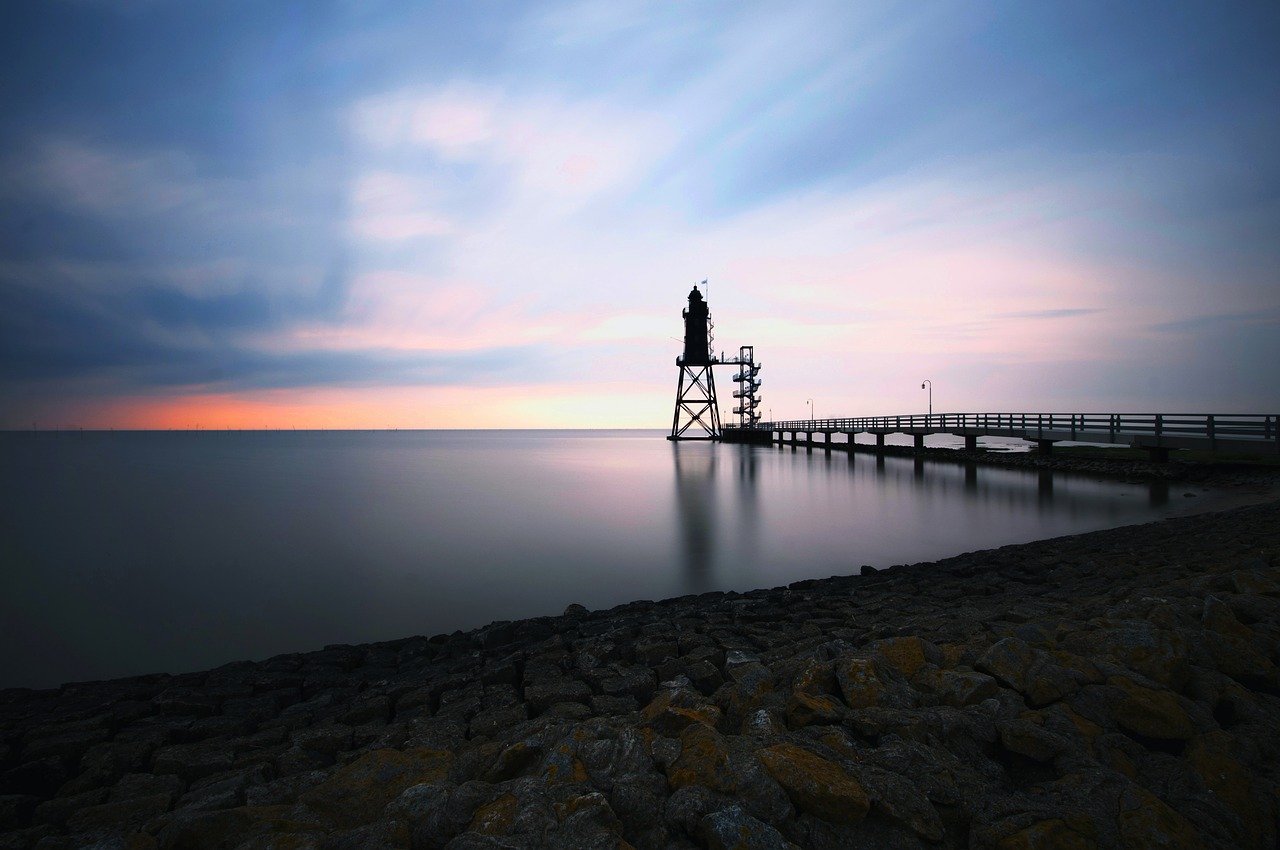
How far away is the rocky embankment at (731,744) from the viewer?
2631mm

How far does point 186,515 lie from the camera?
2003 centimetres

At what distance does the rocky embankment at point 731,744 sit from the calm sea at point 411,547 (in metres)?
3.14

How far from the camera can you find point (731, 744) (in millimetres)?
3082

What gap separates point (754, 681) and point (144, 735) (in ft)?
15.2

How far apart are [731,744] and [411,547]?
13.5 meters

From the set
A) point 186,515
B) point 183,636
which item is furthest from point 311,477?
point 183,636

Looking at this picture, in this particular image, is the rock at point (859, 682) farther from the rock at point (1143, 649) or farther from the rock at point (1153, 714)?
the rock at point (1143, 649)

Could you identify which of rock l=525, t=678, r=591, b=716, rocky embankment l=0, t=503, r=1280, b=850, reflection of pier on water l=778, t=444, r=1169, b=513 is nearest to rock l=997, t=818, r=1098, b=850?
rocky embankment l=0, t=503, r=1280, b=850

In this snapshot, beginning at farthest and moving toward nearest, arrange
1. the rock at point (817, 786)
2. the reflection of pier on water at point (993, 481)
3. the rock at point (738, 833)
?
1. the reflection of pier on water at point (993, 481)
2. the rock at point (817, 786)
3. the rock at point (738, 833)

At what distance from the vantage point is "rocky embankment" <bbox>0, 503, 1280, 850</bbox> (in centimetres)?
263

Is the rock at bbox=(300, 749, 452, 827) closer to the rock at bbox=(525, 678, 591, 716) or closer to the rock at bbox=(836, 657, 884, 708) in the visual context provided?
the rock at bbox=(525, 678, 591, 716)

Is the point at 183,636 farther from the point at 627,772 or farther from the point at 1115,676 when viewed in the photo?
the point at 1115,676

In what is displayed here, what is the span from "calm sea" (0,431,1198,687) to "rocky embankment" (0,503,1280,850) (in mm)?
3137

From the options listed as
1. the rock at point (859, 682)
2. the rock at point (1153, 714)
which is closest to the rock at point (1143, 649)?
the rock at point (1153, 714)
